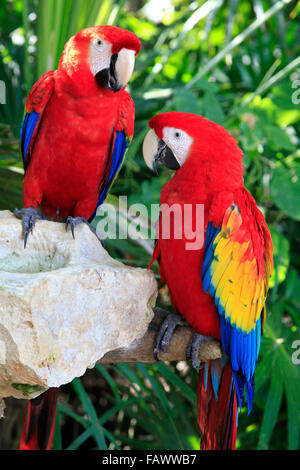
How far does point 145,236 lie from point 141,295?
422 millimetres

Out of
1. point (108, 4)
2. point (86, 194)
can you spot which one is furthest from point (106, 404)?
point (108, 4)

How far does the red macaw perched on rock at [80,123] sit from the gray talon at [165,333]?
13.2 inches

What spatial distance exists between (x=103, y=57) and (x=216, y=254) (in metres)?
0.51

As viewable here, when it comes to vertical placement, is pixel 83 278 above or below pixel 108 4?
below

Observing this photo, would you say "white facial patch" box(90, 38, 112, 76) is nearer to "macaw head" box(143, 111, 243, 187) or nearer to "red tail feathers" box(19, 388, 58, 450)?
"macaw head" box(143, 111, 243, 187)

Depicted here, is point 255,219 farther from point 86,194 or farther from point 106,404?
point 106,404

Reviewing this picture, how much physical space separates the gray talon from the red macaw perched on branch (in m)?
0.25

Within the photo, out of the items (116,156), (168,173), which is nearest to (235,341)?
(116,156)

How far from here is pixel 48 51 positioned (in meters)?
1.46

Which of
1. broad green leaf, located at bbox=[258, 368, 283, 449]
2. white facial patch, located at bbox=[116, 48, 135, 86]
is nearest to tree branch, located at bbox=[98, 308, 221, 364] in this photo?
broad green leaf, located at bbox=[258, 368, 283, 449]

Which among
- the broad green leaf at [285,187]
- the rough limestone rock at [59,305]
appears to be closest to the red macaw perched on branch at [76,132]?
the rough limestone rock at [59,305]

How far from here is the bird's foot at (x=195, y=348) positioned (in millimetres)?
1071

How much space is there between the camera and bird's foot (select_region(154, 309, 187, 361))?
42.5 inches

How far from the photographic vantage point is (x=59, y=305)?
81cm
